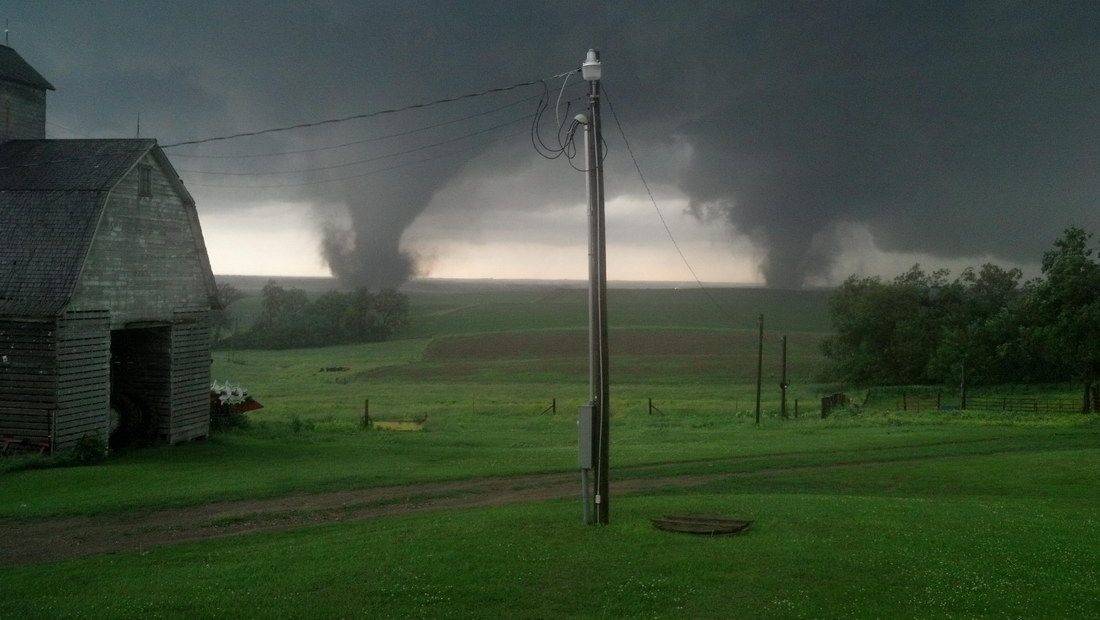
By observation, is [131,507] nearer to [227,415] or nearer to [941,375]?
[227,415]

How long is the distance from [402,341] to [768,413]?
306 feet

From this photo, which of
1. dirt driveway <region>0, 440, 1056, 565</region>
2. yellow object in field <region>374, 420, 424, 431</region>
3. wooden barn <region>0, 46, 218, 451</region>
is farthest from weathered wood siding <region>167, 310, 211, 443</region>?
dirt driveway <region>0, 440, 1056, 565</region>

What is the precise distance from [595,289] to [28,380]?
20.3 m

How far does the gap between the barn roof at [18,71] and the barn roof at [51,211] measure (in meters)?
3.50

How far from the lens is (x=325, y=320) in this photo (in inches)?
5694

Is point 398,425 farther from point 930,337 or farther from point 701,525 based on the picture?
point 930,337

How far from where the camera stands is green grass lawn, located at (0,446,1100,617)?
36.1ft

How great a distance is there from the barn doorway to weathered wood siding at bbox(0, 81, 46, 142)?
940 centimetres

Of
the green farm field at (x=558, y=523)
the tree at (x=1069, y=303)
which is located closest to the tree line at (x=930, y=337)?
the tree at (x=1069, y=303)

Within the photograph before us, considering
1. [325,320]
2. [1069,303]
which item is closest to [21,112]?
[1069,303]

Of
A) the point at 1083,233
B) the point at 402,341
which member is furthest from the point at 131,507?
the point at 402,341

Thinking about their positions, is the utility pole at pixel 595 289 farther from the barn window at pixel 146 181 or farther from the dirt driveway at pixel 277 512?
the barn window at pixel 146 181

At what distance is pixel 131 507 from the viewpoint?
19391 mm

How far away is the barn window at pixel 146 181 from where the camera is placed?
28.8m
